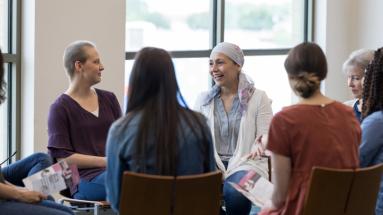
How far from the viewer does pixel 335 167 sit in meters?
2.45

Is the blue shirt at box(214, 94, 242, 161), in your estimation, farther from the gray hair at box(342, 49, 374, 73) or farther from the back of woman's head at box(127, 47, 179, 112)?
the back of woman's head at box(127, 47, 179, 112)

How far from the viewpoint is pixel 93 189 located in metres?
3.29

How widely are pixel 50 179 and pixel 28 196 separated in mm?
191

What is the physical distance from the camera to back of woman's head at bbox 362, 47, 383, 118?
116 inches

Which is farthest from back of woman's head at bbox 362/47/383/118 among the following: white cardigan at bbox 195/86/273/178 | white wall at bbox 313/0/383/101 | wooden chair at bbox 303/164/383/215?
white wall at bbox 313/0/383/101

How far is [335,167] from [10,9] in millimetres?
2590

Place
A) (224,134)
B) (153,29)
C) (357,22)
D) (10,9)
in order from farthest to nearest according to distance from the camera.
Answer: (357,22), (153,29), (10,9), (224,134)

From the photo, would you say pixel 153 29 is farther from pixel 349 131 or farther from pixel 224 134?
pixel 349 131

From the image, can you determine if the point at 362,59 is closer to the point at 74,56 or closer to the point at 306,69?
the point at 306,69

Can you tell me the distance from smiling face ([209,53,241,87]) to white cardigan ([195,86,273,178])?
148mm

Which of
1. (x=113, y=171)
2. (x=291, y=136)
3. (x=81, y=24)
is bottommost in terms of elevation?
(x=113, y=171)

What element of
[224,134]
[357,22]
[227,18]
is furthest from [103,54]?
[357,22]

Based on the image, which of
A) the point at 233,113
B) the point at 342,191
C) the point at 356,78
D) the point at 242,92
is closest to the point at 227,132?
the point at 233,113

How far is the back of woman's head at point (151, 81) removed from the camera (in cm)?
236
